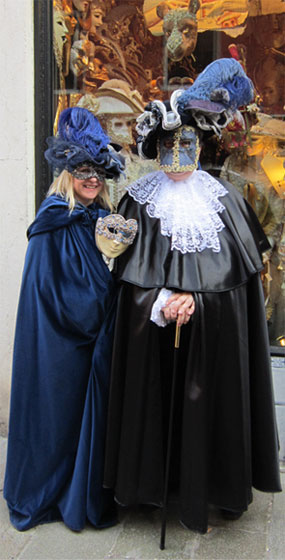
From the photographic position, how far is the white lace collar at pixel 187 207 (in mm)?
2904

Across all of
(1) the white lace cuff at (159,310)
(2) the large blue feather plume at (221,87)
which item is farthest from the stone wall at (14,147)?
(1) the white lace cuff at (159,310)

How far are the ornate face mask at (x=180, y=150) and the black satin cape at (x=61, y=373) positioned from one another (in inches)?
21.9

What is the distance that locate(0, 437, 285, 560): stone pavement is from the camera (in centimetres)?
297

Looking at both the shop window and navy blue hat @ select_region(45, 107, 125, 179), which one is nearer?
navy blue hat @ select_region(45, 107, 125, 179)

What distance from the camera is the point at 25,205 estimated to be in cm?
417

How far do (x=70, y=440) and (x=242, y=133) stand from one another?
8.30ft

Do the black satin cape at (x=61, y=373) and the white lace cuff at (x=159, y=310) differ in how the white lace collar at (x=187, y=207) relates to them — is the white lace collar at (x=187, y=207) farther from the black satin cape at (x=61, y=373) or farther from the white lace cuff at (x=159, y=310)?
the black satin cape at (x=61, y=373)

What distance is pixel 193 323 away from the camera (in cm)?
286

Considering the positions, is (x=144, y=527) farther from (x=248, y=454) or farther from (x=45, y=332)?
(x=45, y=332)

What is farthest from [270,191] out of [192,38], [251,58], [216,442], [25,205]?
[216,442]

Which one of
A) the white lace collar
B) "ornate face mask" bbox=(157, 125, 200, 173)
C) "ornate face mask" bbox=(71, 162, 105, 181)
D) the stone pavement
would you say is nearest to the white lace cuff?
the white lace collar

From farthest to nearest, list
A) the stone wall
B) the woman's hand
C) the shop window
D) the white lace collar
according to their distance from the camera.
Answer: the shop window → the stone wall → the white lace collar → the woman's hand

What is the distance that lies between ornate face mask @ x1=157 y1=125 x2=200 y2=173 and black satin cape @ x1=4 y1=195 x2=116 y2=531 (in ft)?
1.82

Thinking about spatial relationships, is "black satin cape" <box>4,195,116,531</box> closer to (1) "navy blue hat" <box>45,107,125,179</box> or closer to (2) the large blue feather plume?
(1) "navy blue hat" <box>45,107,125,179</box>
